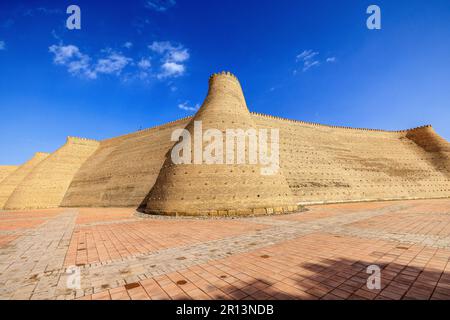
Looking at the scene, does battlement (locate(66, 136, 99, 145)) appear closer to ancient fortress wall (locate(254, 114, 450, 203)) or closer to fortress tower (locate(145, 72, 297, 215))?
fortress tower (locate(145, 72, 297, 215))

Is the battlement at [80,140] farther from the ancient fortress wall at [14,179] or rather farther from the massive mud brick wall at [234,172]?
the ancient fortress wall at [14,179]

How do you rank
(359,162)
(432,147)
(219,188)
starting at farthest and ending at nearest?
1. (432,147)
2. (359,162)
3. (219,188)

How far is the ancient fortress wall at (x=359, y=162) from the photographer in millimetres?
22734

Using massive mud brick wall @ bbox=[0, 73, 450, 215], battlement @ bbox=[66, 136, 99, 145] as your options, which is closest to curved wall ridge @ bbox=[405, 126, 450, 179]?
massive mud brick wall @ bbox=[0, 73, 450, 215]

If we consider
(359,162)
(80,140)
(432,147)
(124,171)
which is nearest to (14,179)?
(80,140)

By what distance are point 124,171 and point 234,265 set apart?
26.5 m

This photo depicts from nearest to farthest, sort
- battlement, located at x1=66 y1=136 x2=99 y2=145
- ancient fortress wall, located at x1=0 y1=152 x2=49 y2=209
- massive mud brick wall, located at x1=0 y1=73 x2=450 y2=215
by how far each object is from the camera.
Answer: massive mud brick wall, located at x1=0 y1=73 x2=450 y2=215
ancient fortress wall, located at x1=0 y1=152 x2=49 y2=209
battlement, located at x1=66 y1=136 x2=99 y2=145

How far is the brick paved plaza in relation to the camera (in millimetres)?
3330

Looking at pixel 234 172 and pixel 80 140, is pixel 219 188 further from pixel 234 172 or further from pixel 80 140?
pixel 80 140

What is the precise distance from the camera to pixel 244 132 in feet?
52.6

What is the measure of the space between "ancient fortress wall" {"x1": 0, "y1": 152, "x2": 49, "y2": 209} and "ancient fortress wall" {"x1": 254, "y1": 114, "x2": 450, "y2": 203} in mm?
35921

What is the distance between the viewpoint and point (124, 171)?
90.2ft
